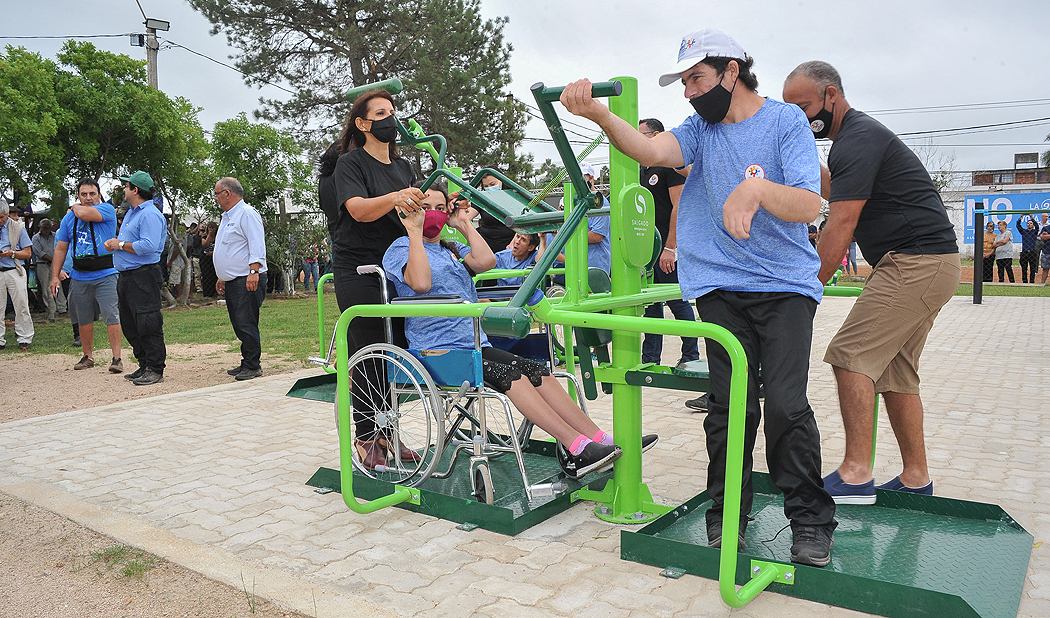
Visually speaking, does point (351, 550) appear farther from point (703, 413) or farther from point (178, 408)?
point (178, 408)

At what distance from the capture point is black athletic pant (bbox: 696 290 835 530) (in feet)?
8.20

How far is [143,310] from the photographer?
696 cm

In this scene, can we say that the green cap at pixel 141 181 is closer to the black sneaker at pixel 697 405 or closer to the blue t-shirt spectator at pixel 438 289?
the blue t-shirt spectator at pixel 438 289

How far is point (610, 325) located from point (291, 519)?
1.90 meters

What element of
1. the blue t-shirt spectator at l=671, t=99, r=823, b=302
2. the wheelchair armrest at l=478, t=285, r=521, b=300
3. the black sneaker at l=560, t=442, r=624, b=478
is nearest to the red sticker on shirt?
the blue t-shirt spectator at l=671, t=99, r=823, b=302

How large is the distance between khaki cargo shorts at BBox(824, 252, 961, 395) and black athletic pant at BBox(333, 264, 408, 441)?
2.08 meters

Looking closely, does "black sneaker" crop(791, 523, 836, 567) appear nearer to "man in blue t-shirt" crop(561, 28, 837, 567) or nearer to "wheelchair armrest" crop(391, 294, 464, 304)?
"man in blue t-shirt" crop(561, 28, 837, 567)

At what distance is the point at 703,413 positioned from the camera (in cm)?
536

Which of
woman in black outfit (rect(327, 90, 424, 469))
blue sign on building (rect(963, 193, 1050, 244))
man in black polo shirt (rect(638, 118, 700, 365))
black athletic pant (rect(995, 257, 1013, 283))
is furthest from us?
blue sign on building (rect(963, 193, 1050, 244))

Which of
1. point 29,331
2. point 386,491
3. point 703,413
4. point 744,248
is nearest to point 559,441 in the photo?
point 386,491

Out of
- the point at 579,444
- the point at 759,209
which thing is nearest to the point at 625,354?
the point at 579,444

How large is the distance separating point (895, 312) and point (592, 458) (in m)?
1.40

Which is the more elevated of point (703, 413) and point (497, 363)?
point (497, 363)

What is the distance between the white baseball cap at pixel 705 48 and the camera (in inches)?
97.1
